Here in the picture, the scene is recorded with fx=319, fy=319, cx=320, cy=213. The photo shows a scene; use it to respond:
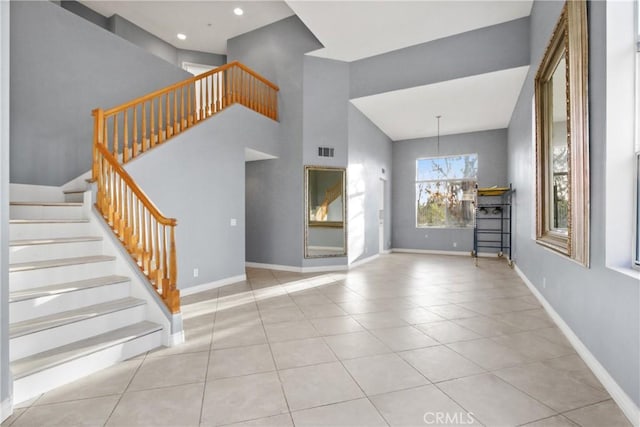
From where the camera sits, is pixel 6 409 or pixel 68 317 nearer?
pixel 6 409

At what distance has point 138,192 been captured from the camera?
3.05m

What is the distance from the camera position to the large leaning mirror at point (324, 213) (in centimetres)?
628

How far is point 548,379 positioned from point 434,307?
5.62 feet

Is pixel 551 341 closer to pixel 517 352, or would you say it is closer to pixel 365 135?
pixel 517 352

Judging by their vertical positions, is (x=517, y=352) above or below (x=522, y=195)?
below

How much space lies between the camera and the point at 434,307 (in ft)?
12.8

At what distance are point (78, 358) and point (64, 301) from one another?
0.57 meters

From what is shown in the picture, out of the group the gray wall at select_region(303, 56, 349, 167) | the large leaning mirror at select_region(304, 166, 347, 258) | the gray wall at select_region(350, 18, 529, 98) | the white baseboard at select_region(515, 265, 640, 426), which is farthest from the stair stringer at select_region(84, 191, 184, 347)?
the gray wall at select_region(350, 18, 529, 98)

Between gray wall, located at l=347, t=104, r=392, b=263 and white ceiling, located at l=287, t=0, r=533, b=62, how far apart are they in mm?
1528

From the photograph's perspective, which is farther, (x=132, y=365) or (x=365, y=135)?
(x=365, y=135)

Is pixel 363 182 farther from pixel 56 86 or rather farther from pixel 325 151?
pixel 56 86

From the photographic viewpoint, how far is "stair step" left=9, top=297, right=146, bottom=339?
7.20 feet

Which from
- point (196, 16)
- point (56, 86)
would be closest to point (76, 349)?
point (56, 86)

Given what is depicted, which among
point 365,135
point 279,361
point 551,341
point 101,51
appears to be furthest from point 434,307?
point 101,51
